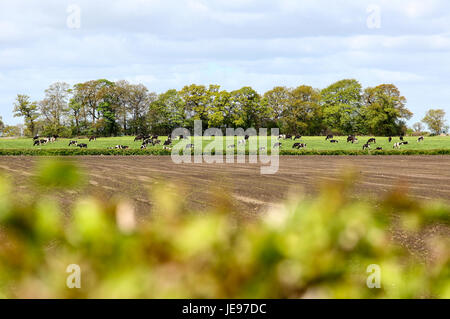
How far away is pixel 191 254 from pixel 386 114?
92804mm

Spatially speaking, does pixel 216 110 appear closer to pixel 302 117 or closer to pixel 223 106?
pixel 223 106

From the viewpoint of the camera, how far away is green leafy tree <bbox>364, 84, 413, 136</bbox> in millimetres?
86812

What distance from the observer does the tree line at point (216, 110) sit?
8838 cm

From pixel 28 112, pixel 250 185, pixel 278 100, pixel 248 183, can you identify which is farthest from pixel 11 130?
pixel 250 185

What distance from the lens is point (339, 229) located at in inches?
53.7

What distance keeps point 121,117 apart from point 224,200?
9663cm

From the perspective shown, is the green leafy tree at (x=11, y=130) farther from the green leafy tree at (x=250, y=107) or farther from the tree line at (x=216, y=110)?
the green leafy tree at (x=250, y=107)

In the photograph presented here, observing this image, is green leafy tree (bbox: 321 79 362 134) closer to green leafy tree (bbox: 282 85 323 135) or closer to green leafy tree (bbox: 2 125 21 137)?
green leafy tree (bbox: 282 85 323 135)

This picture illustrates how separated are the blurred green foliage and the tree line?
88.9 metres

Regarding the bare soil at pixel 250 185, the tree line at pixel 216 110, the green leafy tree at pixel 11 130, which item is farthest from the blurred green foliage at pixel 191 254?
the green leafy tree at pixel 11 130
